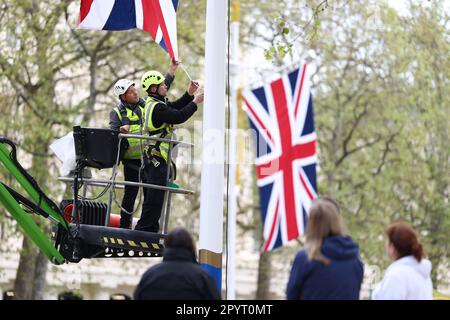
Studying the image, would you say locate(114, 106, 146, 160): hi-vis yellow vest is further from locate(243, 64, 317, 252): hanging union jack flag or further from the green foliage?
the green foliage

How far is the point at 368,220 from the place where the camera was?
31.3 m

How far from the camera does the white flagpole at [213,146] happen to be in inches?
380

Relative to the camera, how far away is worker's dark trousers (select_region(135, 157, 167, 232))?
11266 mm

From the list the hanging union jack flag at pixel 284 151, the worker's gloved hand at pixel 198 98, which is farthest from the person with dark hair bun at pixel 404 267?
the hanging union jack flag at pixel 284 151

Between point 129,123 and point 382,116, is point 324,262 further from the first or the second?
point 382,116

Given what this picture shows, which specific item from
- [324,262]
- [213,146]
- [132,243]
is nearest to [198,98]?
[213,146]

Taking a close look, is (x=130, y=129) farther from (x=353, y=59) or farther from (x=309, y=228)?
(x=353, y=59)

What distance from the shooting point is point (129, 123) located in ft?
37.8

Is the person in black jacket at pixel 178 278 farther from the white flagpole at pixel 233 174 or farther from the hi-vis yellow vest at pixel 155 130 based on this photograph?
the white flagpole at pixel 233 174

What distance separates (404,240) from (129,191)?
15.9ft

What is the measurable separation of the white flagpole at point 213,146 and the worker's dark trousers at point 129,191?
181 centimetres

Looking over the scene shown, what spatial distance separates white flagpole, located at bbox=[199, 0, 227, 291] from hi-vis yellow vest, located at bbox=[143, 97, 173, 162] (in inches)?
48.7

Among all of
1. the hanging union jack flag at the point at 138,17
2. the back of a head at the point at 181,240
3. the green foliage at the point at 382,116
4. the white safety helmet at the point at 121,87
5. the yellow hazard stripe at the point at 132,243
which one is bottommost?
the back of a head at the point at 181,240

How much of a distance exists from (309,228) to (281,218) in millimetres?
11346
